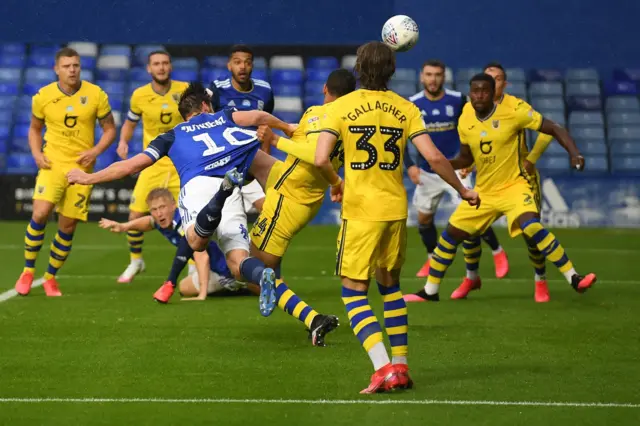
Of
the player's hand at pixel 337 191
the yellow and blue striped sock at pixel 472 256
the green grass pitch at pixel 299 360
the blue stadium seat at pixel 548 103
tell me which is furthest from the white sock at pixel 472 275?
the blue stadium seat at pixel 548 103

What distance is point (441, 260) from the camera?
10609mm

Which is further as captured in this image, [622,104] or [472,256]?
[622,104]

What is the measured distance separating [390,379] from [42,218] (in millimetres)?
5671

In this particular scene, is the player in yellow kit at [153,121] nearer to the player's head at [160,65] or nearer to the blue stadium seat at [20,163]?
the player's head at [160,65]

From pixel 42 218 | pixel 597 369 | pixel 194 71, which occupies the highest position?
pixel 194 71

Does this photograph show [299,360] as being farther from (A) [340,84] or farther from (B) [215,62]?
(B) [215,62]

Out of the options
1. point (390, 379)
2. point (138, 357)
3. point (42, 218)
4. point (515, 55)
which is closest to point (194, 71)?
point (515, 55)

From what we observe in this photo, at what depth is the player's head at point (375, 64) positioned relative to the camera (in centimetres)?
655

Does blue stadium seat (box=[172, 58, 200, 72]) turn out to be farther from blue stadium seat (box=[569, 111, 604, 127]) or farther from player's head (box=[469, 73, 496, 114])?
player's head (box=[469, 73, 496, 114])

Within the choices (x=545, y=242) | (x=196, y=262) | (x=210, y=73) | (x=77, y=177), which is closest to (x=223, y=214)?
(x=77, y=177)

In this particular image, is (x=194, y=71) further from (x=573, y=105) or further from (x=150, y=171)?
(x=150, y=171)

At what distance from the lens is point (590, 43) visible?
72.1ft

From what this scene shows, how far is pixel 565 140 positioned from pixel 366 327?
4344 mm

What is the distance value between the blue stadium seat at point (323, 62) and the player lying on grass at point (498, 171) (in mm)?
11471
